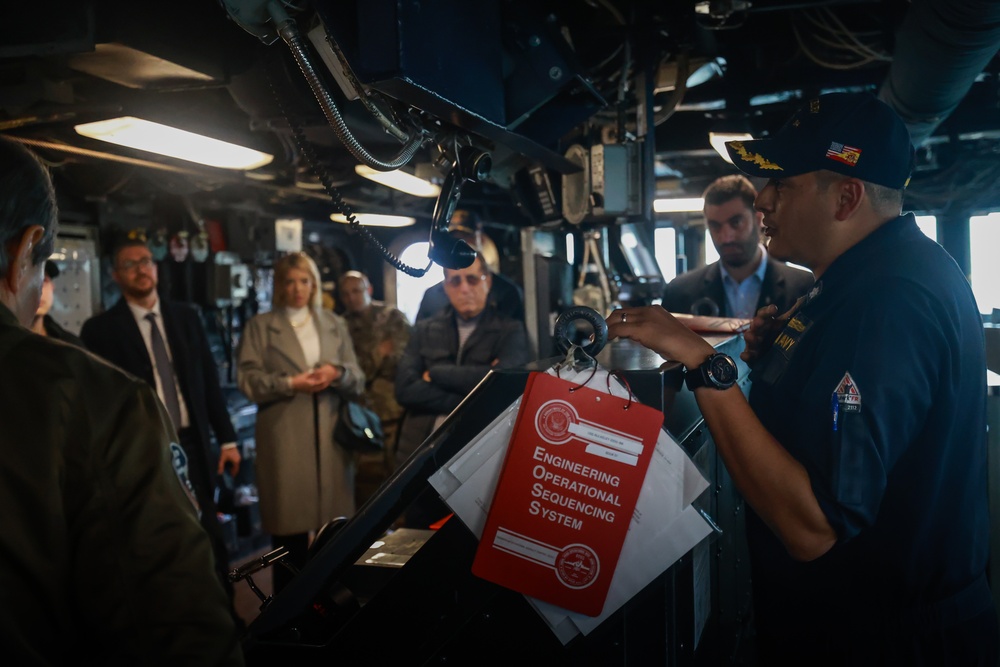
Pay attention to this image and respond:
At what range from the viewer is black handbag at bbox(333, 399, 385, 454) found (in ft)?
13.5

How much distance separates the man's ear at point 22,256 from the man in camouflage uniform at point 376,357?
4260mm

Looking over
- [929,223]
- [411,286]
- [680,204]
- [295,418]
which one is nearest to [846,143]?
[295,418]

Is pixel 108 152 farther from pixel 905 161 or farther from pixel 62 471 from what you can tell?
pixel 905 161

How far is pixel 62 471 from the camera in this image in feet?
3.08

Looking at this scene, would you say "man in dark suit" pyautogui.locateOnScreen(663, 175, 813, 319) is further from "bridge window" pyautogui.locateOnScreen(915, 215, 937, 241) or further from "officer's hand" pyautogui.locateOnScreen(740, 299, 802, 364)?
"bridge window" pyautogui.locateOnScreen(915, 215, 937, 241)

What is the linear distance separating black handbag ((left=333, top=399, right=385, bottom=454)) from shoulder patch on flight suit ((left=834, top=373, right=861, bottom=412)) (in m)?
3.22

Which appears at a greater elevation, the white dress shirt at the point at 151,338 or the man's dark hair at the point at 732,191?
the man's dark hair at the point at 732,191

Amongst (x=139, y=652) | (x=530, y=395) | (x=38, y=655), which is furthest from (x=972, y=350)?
(x=38, y=655)

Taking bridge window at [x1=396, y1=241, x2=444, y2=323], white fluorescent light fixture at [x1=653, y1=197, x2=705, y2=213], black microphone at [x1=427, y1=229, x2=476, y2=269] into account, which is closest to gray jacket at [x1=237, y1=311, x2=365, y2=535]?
black microphone at [x1=427, y1=229, x2=476, y2=269]

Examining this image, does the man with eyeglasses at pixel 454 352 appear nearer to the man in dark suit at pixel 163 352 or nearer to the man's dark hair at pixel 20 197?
the man in dark suit at pixel 163 352

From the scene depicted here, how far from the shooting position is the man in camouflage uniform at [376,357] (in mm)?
5680

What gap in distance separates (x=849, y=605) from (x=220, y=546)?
10.6 ft

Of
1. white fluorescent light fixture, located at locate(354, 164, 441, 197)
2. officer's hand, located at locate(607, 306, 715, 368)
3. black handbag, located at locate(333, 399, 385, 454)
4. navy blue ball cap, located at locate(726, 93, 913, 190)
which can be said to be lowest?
black handbag, located at locate(333, 399, 385, 454)

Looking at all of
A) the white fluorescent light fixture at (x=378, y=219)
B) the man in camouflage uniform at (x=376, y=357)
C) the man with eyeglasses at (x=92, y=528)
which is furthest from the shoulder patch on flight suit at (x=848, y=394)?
the white fluorescent light fixture at (x=378, y=219)
